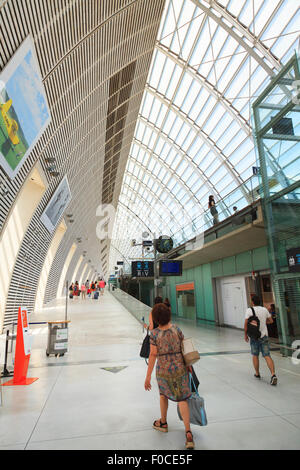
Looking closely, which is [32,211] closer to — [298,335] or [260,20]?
[298,335]

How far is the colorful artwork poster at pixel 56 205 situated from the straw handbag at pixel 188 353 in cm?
1265

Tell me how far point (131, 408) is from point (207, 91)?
84.1 ft

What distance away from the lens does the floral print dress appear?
3.24 metres

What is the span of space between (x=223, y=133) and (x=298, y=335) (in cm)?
2208

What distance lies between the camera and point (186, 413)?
3.20 meters

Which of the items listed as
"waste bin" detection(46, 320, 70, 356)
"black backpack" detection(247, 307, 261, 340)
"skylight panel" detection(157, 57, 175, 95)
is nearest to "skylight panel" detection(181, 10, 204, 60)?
"skylight panel" detection(157, 57, 175, 95)

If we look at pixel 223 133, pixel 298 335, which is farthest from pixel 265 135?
pixel 223 133

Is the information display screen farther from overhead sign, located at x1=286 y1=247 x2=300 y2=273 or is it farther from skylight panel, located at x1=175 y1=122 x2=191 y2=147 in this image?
skylight panel, located at x1=175 y1=122 x2=191 y2=147

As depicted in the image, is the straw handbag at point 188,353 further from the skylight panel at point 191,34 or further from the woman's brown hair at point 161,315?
the skylight panel at point 191,34

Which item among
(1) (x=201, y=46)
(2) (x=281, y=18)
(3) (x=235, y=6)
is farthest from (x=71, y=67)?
(1) (x=201, y=46)

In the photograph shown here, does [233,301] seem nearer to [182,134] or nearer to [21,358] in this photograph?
[21,358]

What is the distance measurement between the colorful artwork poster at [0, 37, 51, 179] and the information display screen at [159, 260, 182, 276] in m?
6.09
